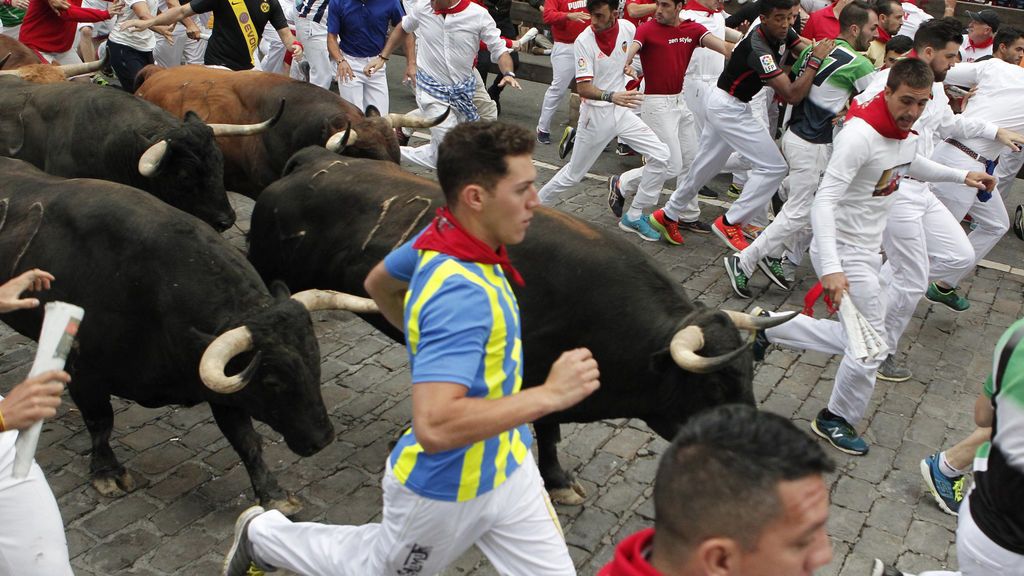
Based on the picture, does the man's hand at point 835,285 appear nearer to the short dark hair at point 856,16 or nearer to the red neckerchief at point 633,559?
the red neckerchief at point 633,559

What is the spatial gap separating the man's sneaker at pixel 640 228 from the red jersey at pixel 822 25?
3.33 metres

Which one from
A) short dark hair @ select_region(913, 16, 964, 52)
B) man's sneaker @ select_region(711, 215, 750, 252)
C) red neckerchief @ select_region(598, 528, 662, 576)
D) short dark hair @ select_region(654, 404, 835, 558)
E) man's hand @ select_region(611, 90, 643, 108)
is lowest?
man's sneaker @ select_region(711, 215, 750, 252)

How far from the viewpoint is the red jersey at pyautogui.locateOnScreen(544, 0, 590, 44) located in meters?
12.2

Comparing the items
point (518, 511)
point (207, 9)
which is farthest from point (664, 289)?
point (207, 9)

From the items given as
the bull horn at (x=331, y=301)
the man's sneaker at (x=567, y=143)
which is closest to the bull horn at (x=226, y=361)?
the bull horn at (x=331, y=301)

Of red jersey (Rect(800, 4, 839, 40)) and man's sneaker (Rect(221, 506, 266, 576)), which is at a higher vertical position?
man's sneaker (Rect(221, 506, 266, 576))

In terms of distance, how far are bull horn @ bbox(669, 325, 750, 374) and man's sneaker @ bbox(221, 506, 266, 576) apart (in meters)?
2.05

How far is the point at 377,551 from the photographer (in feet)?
12.3

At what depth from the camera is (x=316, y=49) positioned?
1209 centimetres

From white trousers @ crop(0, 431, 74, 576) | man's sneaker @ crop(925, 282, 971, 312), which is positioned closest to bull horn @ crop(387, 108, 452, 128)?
man's sneaker @ crop(925, 282, 971, 312)

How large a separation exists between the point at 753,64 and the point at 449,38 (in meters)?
3.06

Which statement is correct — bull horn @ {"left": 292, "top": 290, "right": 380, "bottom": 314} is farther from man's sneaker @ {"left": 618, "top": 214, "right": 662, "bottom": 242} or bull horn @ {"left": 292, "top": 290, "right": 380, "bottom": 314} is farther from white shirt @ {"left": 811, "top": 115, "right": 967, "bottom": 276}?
man's sneaker @ {"left": 618, "top": 214, "right": 662, "bottom": 242}

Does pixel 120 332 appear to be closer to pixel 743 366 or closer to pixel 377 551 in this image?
pixel 377 551

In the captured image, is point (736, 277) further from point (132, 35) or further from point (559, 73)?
point (132, 35)
